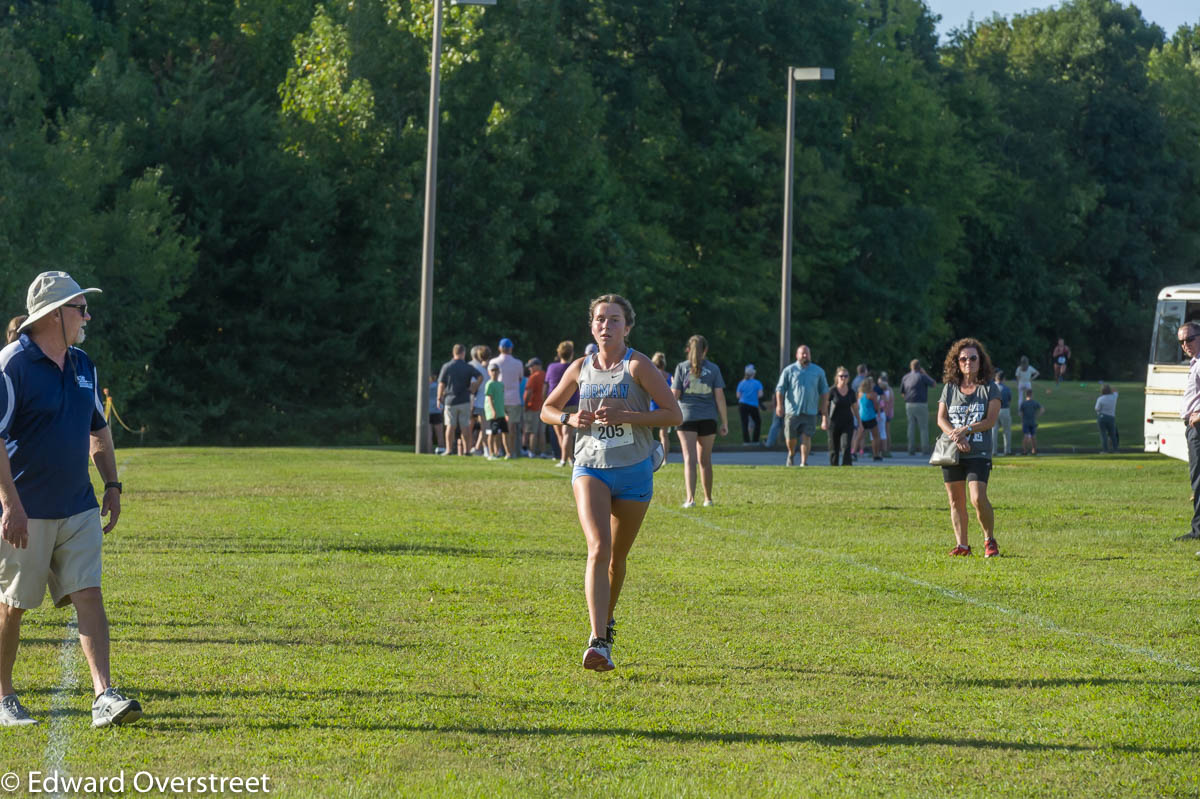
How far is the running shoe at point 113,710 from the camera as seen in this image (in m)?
6.99

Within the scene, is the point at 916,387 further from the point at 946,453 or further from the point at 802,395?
the point at 946,453

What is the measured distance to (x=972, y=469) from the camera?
1429cm

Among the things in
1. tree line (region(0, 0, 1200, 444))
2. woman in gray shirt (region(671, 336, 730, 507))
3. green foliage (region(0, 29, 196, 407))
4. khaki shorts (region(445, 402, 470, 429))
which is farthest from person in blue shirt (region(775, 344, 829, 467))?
tree line (region(0, 0, 1200, 444))

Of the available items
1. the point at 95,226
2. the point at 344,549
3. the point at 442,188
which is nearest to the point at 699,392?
the point at 344,549

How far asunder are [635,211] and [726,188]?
4321 mm

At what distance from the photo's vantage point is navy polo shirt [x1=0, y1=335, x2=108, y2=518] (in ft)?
23.2

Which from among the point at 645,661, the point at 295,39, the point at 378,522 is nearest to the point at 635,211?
the point at 295,39

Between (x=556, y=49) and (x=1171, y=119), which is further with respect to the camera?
(x=1171, y=119)

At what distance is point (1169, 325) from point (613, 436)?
23.8 m

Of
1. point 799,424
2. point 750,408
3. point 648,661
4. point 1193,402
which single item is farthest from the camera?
point 750,408

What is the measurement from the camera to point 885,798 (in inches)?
240

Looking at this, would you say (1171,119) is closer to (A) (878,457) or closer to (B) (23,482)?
Result: (A) (878,457)

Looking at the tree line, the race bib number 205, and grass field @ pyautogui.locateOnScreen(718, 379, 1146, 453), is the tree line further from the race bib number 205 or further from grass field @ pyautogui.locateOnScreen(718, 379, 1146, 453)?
the race bib number 205

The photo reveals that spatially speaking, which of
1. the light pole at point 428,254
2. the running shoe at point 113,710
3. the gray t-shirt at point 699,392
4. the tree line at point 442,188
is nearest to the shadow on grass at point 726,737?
the running shoe at point 113,710
